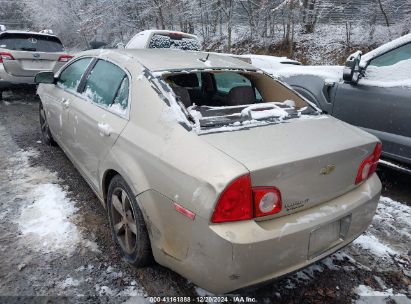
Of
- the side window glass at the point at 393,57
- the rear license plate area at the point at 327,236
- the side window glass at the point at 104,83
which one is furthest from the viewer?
the side window glass at the point at 393,57

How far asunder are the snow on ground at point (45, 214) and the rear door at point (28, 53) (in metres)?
3.82

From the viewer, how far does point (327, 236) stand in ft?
6.88

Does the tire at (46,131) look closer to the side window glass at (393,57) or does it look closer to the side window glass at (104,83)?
the side window glass at (104,83)

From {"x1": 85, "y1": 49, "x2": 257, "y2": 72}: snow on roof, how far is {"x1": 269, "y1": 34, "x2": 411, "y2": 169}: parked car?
65.9 inches

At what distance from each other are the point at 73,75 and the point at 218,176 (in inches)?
107

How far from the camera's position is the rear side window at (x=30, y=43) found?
290 inches

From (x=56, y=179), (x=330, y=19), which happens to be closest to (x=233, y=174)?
(x=56, y=179)

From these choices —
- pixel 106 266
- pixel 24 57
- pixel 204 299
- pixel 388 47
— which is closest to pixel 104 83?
pixel 106 266

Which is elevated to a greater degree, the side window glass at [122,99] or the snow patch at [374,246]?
the side window glass at [122,99]

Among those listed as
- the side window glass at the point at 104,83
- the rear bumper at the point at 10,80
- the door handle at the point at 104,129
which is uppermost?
the side window glass at the point at 104,83

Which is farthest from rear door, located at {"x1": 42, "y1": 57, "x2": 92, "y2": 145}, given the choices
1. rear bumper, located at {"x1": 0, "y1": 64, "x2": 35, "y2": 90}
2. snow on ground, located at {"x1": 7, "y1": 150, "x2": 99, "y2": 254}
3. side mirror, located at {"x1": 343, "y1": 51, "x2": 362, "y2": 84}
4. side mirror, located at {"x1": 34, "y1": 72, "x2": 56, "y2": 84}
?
rear bumper, located at {"x1": 0, "y1": 64, "x2": 35, "y2": 90}

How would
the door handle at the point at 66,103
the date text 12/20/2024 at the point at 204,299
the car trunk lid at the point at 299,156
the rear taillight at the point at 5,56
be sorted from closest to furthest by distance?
the car trunk lid at the point at 299,156 → the date text 12/20/2024 at the point at 204,299 → the door handle at the point at 66,103 → the rear taillight at the point at 5,56

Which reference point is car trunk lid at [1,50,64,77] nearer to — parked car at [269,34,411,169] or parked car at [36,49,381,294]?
parked car at [36,49,381,294]

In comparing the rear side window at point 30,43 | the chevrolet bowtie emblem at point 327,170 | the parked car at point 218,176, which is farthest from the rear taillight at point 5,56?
the chevrolet bowtie emblem at point 327,170
